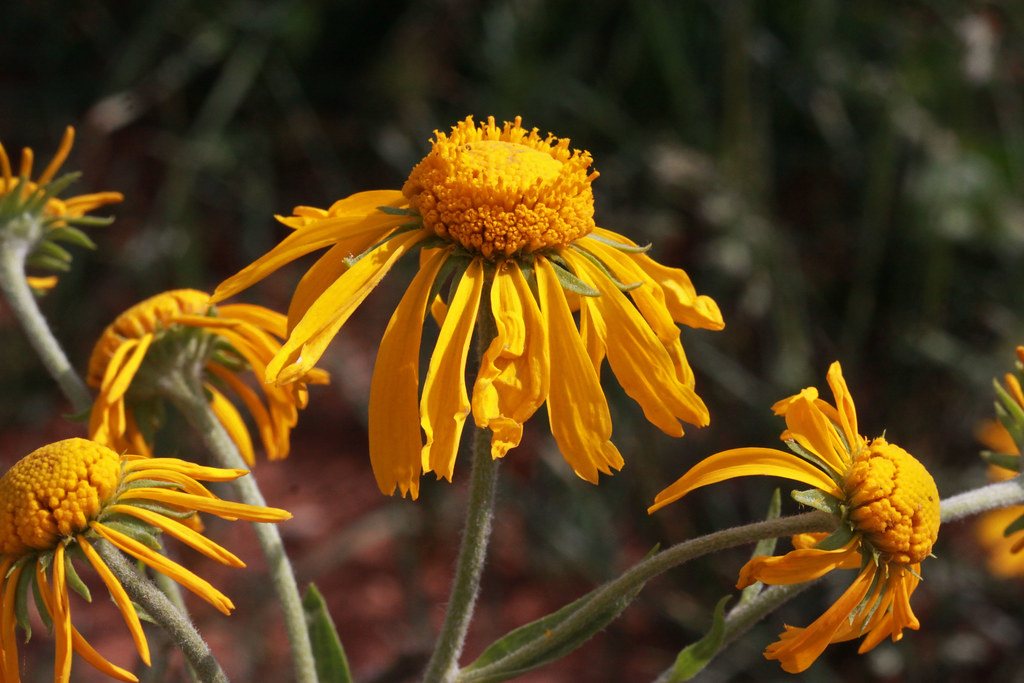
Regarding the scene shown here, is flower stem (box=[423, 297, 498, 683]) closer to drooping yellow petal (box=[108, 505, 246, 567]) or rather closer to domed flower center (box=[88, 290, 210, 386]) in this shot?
drooping yellow petal (box=[108, 505, 246, 567])

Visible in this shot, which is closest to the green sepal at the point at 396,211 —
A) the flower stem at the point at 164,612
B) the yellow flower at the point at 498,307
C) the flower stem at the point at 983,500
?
the yellow flower at the point at 498,307

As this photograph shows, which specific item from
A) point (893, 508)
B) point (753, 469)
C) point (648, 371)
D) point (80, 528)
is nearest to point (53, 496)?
point (80, 528)

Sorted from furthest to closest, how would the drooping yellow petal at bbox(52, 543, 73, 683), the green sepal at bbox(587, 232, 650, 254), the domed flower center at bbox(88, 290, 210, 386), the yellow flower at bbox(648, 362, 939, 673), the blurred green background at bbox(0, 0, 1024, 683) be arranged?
the blurred green background at bbox(0, 0, 1024, 683) < the domed flower center at bbox(88, 290, 210, 386) < the green sepal at bbox(587, 232, 650, 254) < the yellow flower at bbox(648, 362, 939, 673) < the drooping yellow petal at bbox(52, 543, 73, 683)

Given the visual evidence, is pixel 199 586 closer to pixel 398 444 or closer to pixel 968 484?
pixel 398 444

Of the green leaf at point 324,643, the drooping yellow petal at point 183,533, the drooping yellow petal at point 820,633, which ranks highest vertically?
the drooping yellow petal at point 183,533

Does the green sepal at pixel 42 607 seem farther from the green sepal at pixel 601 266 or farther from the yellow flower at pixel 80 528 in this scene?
the green sepal at pixel 601 266

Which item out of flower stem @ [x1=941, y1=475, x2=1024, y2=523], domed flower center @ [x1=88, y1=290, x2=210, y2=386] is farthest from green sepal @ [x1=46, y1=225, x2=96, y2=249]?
flower stem @ [x1=941, y1=475, x2=1024, y2=523]

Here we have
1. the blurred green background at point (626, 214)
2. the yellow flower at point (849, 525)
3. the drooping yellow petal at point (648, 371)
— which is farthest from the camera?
the blurred green background at point (626, 214)
